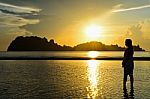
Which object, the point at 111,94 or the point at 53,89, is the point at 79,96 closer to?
the point at 111,94

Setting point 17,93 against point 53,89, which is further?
point 53,89

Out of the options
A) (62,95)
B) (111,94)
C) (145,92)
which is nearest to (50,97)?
(62,95)

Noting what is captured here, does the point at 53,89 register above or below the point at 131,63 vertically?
below

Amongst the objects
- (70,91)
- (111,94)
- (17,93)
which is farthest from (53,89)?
(111,94)

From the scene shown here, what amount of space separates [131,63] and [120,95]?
7.51ft

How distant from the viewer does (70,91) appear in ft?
49.6

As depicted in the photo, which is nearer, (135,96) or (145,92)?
(135,96)

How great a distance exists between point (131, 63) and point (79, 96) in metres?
3.52

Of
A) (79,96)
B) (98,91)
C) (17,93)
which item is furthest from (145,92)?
(17,93)

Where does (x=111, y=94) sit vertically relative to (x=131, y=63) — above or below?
below

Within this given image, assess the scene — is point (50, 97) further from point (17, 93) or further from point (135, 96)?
point (135, 96)

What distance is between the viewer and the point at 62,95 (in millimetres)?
13844

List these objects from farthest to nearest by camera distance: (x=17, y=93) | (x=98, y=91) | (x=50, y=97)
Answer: (x=98, y=91) < (x=17, y=93) < (x=50, y=97)

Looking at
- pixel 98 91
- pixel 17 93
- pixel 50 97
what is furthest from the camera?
pixel 98 91
